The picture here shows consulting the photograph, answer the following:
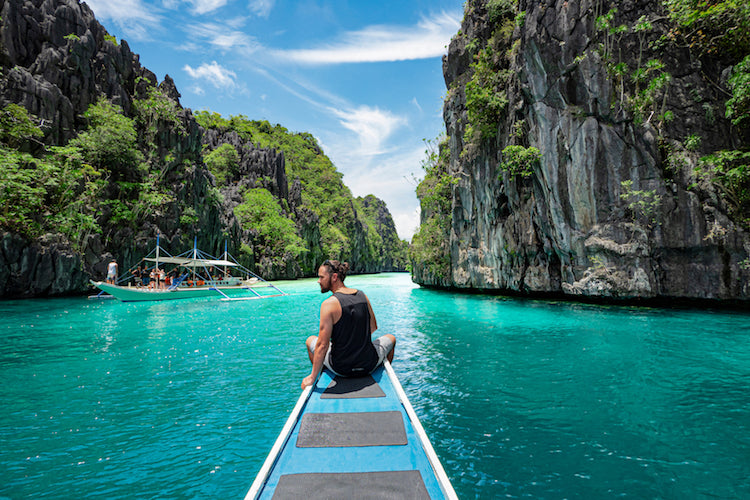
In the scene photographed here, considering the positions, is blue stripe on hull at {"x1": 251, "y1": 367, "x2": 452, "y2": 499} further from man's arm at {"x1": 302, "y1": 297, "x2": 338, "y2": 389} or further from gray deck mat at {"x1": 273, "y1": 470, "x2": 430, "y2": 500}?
man's arm at {"x1": 302, "y1": 297, "x2": 338, "y2": 389}

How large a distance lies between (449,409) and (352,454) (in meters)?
3.04

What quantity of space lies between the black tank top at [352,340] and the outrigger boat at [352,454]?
0.49m

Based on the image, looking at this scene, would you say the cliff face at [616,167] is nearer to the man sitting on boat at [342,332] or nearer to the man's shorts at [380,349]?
the man's shorts at [380,349]

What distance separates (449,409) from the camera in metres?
5.12

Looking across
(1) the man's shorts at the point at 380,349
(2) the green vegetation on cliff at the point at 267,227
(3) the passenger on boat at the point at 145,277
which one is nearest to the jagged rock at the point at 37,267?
(3) the passenger on boat at the point at 145,277

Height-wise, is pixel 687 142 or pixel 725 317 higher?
pixel 687 142

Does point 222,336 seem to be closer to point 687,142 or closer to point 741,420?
point 741,420

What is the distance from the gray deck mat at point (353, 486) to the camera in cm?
200

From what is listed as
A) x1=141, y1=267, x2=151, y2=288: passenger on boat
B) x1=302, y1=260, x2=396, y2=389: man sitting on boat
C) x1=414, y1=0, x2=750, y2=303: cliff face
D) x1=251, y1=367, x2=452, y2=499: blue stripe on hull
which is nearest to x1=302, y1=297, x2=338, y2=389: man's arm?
x1=302, y1=260, x2=396, y2=389: man sitting on boat

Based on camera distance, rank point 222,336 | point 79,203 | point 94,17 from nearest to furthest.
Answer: point 222,336
point 79,203
point 94,17

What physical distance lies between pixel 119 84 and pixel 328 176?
49318 millimetres

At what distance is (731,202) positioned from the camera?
1328 cm

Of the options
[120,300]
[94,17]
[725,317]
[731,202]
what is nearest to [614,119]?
[731,202]

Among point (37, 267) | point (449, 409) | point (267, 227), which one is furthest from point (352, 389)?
point (267, 227)
